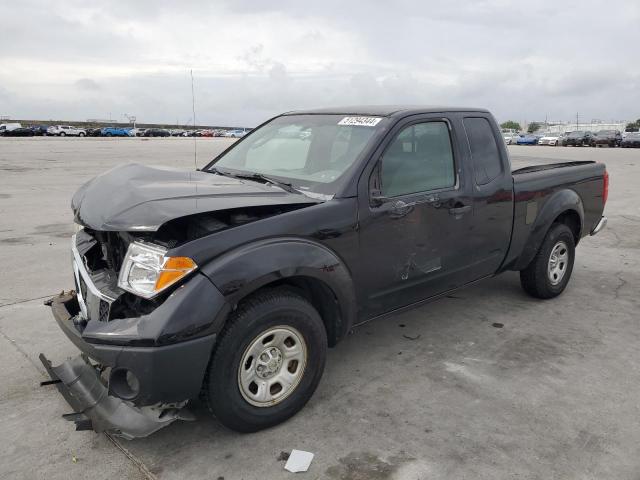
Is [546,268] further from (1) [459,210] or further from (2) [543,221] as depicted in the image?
(1) [459,210]

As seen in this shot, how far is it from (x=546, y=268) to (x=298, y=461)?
332cm

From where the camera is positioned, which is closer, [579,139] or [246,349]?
[246,349]

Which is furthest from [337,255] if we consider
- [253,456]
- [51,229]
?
[51,229]

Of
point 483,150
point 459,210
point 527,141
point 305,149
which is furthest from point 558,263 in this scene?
point 527,141

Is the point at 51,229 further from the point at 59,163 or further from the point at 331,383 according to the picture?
the point at 59,163

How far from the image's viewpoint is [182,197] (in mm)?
2863

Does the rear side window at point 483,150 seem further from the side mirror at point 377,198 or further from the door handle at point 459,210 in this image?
the side mirror at point 377,198

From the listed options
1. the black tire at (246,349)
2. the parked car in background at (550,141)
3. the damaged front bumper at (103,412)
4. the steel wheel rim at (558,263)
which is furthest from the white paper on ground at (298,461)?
the parked car in background at (550,141)

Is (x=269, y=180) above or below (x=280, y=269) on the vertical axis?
above

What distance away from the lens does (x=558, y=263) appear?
5.27 metres

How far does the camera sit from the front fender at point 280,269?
2684 mm

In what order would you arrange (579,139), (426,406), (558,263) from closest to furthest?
(426,406) < (558,263) < (579,139)

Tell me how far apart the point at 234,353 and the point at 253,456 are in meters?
0.57

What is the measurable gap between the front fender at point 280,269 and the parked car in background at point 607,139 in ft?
159
